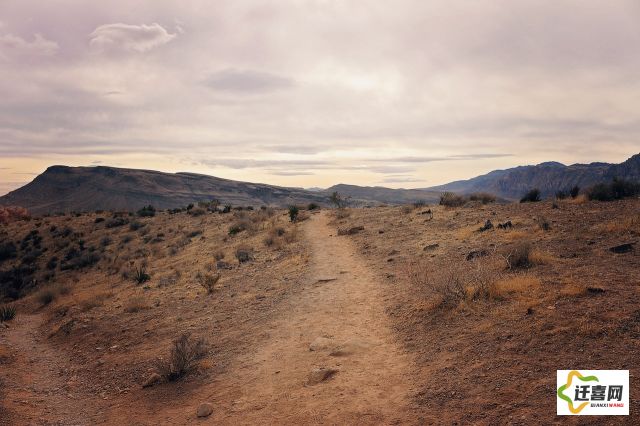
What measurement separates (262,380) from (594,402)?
5.15 metres

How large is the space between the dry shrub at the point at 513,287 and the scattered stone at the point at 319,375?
4026mm

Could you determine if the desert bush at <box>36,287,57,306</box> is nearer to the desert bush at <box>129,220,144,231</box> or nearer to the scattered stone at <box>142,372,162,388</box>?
the scattered stone at <box>142,372,162,388</box>

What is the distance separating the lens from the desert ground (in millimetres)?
5832

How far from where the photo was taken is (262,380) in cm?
721

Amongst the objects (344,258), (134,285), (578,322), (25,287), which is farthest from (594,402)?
(25,287)

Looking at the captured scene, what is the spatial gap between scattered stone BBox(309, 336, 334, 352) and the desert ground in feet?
0.15

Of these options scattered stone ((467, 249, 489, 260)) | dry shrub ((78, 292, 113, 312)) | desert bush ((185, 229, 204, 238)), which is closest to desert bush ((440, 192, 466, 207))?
scattered stone ((467, 249, 489, 260))

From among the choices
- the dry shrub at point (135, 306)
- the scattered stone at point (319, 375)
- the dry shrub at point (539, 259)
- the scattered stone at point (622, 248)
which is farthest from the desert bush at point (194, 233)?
the scattered stone at point (622, 248)

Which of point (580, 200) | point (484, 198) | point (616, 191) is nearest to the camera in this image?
point (616, 191)

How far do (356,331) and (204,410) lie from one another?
11.9 ft

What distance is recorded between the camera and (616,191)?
18750 millimetres

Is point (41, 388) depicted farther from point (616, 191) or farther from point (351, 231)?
point (616, 191)

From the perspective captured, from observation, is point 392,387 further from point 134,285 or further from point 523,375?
point 134,285


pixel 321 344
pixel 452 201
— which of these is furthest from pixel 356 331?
pixel 452 201
